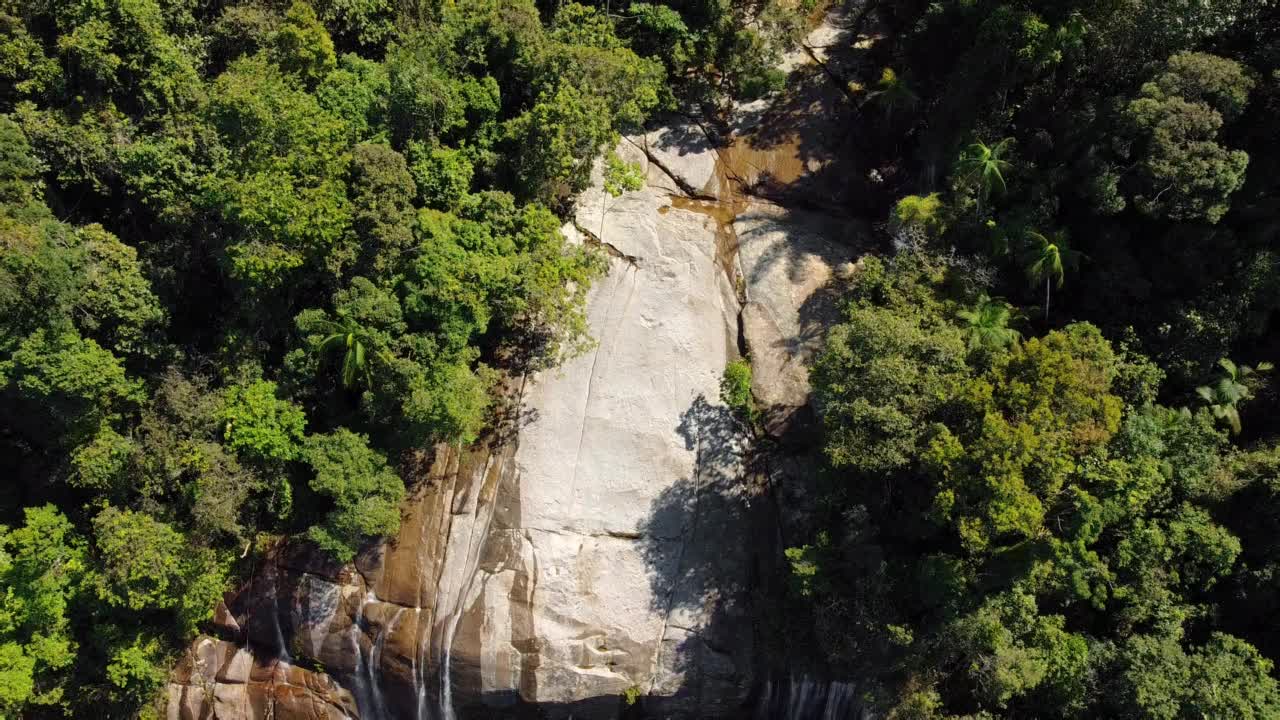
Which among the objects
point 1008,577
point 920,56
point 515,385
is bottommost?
point 1008,577

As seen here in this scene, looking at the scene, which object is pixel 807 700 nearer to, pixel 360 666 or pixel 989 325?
pixel 989 325

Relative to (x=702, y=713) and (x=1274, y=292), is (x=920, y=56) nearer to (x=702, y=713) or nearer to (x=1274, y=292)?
(x=1274, y=292)

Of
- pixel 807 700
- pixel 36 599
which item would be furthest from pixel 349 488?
pixel 807 700

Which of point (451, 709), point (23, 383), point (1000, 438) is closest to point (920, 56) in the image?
point (1000, 438)

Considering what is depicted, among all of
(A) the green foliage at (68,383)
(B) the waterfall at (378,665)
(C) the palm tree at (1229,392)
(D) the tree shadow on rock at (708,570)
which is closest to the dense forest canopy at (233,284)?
(A) the green foliage at (68,383)

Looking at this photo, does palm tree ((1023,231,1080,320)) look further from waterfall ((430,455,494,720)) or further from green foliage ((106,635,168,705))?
green foliage ((106,635,168,705))

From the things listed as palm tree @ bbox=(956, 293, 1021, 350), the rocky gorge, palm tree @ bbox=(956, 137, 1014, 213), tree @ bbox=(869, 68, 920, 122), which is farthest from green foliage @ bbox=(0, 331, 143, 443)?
tree @ bbox=(869, 68, 920, 122)
